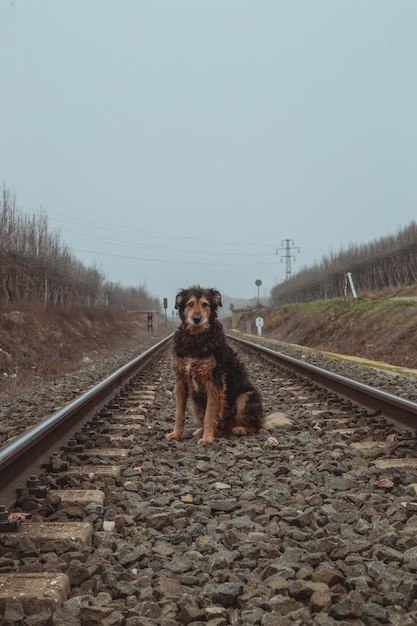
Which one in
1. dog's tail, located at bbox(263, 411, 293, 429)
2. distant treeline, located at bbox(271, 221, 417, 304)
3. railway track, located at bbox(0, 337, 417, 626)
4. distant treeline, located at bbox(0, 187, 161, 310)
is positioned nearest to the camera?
railway track, located at bbox(0, 337, 417, 626)

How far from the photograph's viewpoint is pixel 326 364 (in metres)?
11.6

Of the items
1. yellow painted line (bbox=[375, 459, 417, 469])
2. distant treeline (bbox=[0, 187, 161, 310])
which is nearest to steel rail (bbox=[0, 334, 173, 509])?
yellow painted line (bbox=[375, 459, 417, 469])

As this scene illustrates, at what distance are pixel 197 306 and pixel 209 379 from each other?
2.20 ft

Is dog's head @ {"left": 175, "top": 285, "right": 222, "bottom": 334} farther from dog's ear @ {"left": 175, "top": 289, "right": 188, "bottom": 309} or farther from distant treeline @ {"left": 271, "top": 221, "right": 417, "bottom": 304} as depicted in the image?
distant treeline @ {"left": 271, "top": 221, "right": 417, "bottom": 304}

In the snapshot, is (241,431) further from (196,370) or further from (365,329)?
(365,329)

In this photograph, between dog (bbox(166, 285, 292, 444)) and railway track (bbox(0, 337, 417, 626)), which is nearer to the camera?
railway track (bbox(0, 337, 417, 626))

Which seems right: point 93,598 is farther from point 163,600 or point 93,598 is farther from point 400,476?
point 400,476

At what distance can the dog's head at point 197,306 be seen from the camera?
16.2 ft

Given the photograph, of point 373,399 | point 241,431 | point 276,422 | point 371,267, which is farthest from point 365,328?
point 371,267

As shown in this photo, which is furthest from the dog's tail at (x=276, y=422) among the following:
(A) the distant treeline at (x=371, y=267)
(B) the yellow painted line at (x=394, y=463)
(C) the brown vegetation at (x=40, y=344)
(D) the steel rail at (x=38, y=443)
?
(A) the distant treeline at (x=371, y=267)

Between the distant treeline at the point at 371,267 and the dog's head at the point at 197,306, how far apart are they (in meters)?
32.3

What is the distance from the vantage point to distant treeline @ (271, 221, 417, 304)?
36.5 meters

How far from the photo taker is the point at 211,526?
2641 mm

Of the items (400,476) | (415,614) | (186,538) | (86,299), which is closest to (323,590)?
(415,614)
